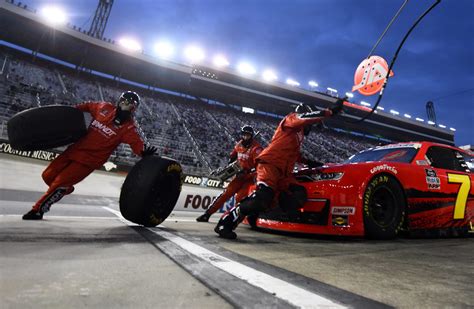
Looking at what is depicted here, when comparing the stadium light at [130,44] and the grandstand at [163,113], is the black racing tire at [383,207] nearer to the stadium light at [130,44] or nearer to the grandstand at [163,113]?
the grandstand at [163,113]

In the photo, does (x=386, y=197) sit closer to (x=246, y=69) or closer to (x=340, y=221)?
(x=340, y=221)

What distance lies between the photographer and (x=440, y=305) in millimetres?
1243

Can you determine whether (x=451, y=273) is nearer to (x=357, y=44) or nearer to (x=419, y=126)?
(x=419, y=126)

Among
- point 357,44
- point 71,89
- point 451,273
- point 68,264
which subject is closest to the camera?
point 68,264

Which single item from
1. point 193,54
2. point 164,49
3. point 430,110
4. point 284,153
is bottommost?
point 284,153

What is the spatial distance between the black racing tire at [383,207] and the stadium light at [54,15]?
92.7 feet

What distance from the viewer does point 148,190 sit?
3.29 metres

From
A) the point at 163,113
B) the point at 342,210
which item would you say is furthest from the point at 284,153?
the point at 163,113

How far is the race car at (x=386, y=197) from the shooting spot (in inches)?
139

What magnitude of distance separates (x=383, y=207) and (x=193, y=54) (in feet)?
99.1

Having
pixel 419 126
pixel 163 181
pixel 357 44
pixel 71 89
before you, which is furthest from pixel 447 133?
pixel 357 44

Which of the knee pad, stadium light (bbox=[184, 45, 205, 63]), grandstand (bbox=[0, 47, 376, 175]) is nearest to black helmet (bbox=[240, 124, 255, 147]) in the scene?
the knee pad

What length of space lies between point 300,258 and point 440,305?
1.05 meters

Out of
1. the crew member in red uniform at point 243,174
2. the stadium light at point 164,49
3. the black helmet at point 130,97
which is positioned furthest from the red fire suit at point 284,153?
the stadium light at point 164,49
